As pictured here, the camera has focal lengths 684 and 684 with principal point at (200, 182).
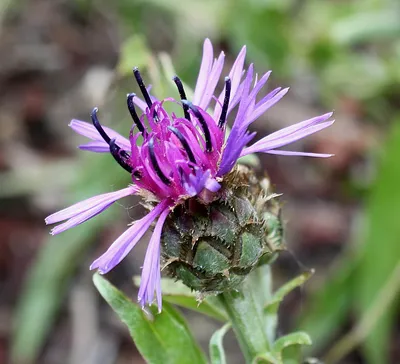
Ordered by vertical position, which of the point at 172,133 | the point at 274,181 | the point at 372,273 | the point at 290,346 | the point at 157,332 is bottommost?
the point at 372,273

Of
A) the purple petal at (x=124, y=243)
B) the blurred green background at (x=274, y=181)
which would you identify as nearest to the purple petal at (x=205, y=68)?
the purple petal at (x=124, y=243)

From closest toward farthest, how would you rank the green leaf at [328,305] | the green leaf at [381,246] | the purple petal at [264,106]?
the purple petal at [264,106], the green leaf at [381,246], the green leaf at [328,305]

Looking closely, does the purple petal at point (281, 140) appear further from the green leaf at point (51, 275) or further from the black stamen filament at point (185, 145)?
the green leaf at point (51, 275)

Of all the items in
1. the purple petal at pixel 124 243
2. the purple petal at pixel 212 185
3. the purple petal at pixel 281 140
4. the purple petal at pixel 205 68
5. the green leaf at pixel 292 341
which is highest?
the purple petal at pixel 205 68

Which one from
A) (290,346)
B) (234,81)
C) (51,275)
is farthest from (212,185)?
(51,275)

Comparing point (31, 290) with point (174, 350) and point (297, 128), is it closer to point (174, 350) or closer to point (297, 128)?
point (174, 350)

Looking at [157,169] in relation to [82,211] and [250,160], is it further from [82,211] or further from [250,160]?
[250,160]
